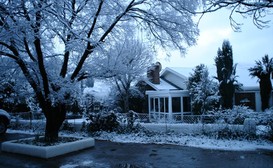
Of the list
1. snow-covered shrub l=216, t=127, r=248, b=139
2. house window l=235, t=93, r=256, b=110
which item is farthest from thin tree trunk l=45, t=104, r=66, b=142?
house window l=235, t=93, r=256, b=110

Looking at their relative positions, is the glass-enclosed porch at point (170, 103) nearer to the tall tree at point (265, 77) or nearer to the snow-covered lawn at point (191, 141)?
the tall tree at point (265, 77)

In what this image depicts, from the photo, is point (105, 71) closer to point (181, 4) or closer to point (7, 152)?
point (181, 4)

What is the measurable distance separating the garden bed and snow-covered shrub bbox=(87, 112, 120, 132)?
2.48 m

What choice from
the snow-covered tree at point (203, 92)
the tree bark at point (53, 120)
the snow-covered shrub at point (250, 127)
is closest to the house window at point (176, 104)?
the snow-covered tree at point (203, 92)

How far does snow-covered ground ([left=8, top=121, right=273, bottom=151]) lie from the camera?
8948 millimetres

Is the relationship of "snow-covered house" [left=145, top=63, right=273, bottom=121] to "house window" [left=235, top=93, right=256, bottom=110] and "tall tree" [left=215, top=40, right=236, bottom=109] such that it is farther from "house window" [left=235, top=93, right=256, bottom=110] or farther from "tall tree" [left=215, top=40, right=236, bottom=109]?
"tall tree" [left=215, top=40, right=236, bottom=109]

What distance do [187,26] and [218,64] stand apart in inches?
282

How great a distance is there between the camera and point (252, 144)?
29.8 feet

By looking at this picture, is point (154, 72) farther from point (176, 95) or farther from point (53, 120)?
point (53, 120)

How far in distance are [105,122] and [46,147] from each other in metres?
4.39

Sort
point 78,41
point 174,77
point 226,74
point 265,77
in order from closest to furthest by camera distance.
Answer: point 78,41 → point 226,74 → point 265,77 → point 174,77

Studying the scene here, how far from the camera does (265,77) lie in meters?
17.5

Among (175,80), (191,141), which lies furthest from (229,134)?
(175,80)

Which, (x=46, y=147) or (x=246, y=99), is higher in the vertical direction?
(x=246, y=99)
